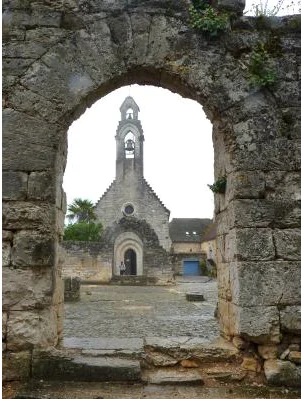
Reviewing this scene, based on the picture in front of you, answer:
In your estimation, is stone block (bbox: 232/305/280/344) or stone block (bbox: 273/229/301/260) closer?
stone block (bbox: 232/305/280/344)

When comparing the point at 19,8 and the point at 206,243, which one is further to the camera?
the point at 206,243

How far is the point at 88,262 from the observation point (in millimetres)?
22625

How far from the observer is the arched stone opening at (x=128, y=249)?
1053 inches

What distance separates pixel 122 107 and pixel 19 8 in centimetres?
3279

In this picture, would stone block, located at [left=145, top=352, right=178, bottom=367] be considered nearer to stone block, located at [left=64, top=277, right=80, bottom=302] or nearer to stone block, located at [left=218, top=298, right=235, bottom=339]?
stone block, located at [left=218, top=298, right=235, bottom=339]

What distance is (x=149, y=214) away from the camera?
109 feet

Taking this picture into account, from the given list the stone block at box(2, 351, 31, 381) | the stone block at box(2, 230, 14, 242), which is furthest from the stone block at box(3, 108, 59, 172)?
the stone block at box(2, 351, 31, 381)

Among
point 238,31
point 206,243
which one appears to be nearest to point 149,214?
point 206,243

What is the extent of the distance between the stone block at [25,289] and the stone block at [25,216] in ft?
1.45

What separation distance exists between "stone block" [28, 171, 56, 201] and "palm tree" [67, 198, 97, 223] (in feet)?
96.5

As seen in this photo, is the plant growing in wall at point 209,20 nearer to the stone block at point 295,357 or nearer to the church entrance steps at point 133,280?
the stone block at point 295,357

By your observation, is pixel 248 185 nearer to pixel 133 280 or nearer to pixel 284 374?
pixel 284 374

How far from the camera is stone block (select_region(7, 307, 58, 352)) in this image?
12.9 feet

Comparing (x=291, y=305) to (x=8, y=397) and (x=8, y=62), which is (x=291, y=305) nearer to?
(x=8, y=397)
